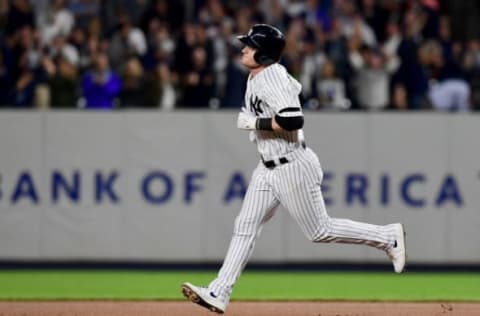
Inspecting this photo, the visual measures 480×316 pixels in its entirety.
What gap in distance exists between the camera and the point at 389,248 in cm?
862

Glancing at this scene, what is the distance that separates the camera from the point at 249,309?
376 inches

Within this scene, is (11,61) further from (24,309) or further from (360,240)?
(360,240)

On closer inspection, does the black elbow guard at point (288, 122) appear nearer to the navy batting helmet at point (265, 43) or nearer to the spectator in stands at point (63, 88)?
the navy batting helmet at point (265, 43)

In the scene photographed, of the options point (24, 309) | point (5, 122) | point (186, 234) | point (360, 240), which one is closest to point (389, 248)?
point (360, 240)

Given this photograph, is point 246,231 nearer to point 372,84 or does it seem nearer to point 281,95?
point 281,95

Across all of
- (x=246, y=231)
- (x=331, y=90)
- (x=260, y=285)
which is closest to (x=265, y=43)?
(x=246, y=231)

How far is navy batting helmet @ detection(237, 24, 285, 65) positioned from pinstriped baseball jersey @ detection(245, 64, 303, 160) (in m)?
0.07

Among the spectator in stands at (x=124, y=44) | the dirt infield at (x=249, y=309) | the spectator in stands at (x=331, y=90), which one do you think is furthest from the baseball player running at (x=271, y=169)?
the spectator in stands at (x=124, y=44)

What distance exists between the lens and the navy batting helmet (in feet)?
27.2

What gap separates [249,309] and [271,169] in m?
1.68

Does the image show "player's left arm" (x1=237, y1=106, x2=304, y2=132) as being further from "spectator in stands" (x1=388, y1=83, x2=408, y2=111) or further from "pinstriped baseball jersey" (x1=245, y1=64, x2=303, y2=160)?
"spectator in stands" (x1=388, y1=83, x2=408, y2=111)

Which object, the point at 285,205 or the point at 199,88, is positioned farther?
the point at 199,88

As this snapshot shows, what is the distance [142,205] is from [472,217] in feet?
13.1

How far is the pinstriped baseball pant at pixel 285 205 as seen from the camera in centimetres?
828
